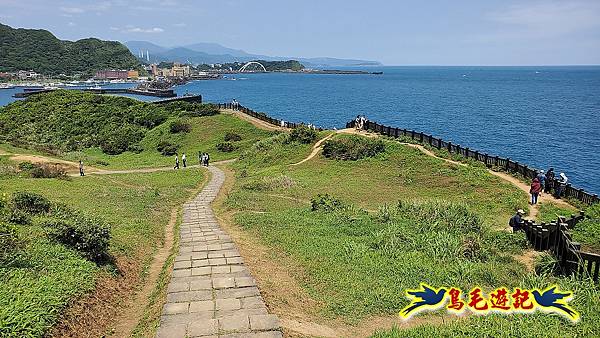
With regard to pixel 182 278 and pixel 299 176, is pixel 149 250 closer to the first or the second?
pixel 182 278

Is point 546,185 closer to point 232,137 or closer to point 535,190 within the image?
point 535,190

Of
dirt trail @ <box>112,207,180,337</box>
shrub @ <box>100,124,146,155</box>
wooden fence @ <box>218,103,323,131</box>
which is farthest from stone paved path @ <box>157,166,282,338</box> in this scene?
shrub @ <box>100,124,146,155</box>

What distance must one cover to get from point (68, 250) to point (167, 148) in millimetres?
37050

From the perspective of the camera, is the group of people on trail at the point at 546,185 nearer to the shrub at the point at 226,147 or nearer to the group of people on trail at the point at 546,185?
the group of people on trail at the point at 546,185

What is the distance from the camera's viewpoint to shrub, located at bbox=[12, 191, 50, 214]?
15391 mm

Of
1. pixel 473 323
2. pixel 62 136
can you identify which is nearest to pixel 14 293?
pixel 473 323

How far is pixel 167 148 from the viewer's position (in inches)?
1859

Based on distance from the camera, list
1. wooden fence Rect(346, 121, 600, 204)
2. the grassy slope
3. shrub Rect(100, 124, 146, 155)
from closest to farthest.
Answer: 1. the grassy slope
2. wooden fence Rect(346, 121, 600, 204)
3. shrub Rect(100, 124, 146, 155)

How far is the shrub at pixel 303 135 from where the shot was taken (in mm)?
36875

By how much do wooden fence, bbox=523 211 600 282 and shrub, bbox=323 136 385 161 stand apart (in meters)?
16.1

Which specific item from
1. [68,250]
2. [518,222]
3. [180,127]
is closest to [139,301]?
[68,250]

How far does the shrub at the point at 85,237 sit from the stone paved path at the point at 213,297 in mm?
1941

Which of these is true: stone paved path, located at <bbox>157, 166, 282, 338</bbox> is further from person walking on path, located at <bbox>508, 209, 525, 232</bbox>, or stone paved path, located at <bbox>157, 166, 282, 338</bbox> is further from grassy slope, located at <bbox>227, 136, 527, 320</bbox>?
person walking on path, located at <bbox>508, 209, 525, 232</bbox>

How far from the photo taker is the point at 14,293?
8297 millimetres
